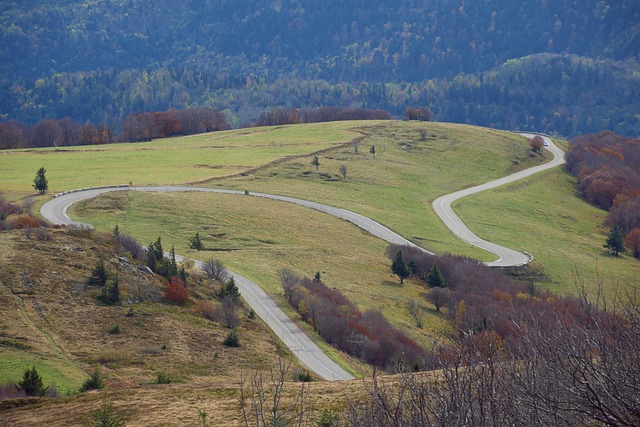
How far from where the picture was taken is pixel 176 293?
152 feet

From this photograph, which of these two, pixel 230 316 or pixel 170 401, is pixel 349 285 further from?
pixel 170 401

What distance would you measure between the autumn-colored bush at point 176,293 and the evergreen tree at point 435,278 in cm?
3061

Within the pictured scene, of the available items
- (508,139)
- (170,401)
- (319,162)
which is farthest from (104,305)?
(508,139)

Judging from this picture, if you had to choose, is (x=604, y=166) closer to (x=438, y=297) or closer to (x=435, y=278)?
(x=435, y=278)

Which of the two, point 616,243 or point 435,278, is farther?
point 616,243

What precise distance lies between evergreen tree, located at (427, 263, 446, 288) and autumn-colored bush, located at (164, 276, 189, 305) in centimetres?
3061

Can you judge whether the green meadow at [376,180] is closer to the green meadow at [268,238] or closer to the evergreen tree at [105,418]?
the green meadow at [268,238]

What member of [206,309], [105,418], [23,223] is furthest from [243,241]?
[105,418]

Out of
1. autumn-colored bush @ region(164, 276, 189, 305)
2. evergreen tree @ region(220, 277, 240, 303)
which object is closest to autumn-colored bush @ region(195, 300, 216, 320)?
autumn-colored bush @ region(164, 276, 189, 305)

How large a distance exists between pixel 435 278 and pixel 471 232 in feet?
90.3

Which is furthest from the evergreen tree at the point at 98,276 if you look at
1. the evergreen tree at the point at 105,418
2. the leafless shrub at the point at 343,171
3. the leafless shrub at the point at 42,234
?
the leafless shrub at the point at 343,171

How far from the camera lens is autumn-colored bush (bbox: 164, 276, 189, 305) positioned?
46188 millimetres

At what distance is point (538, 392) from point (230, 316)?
30650 millimetres

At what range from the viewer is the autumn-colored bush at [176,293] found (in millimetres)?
46188
